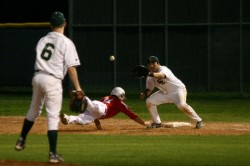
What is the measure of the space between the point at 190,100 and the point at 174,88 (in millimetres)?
7968

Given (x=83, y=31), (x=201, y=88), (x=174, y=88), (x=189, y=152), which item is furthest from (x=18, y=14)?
(x=189, y=152)

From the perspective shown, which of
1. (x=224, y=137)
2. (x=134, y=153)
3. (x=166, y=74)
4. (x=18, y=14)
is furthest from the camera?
(x=18, y=14)

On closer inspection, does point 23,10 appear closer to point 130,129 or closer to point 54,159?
point 130,129

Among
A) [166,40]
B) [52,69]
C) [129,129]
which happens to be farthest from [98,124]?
[166,40]

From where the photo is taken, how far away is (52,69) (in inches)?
402

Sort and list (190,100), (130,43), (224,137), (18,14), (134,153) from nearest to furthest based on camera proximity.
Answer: (134,153) → (224,137) → (190,100) → (130,43) → (18,14)

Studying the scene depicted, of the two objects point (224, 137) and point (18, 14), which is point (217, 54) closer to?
point (224, 137)

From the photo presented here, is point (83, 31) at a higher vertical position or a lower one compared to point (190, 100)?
higher

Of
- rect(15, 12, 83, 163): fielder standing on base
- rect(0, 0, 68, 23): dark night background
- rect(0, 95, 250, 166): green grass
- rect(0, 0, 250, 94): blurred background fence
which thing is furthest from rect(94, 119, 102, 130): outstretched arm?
rect(0, 0, 68, 23): dark night background

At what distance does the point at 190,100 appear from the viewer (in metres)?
23.9

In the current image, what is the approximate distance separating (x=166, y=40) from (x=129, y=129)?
32.3 feet

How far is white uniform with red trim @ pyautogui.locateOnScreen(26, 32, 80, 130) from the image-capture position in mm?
10164

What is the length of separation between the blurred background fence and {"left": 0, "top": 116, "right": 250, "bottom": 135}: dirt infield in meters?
7.56

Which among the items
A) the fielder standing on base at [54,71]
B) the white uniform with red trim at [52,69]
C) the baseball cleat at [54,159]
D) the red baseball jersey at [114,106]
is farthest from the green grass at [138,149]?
the red baseball jersey at [114,106]
